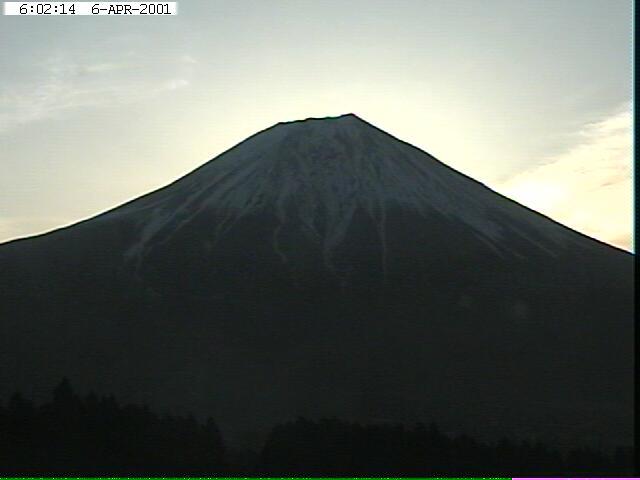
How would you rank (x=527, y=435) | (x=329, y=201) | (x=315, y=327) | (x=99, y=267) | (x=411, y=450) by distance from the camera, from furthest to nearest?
(x=329, y=201) < (x=99, y=267) < (x=315, y=327) < (x=527, y=435) < (x=411, y=450)

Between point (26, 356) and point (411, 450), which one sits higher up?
point (26, 356)

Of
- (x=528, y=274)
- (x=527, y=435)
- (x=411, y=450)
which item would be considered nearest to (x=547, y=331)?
(x=528, y=274)

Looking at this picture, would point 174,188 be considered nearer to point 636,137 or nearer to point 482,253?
point 482,253

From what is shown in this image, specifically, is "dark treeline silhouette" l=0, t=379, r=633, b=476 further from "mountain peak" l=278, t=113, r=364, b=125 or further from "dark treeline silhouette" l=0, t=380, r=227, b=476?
"mountain peak" l=278, t=113, r=364, b=125

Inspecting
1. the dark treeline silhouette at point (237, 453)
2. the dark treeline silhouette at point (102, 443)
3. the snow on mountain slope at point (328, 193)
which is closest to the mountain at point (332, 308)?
the snow on mountain slope at point (328, 193)

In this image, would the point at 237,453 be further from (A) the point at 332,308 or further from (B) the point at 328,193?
(B) the point at 328,193
